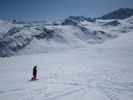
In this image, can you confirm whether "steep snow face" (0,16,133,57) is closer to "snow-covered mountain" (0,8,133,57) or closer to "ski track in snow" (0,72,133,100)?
"snow-covered mountain" (0,8,133,57)

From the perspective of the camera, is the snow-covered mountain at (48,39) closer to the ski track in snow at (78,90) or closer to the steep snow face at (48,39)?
the steep snow face at (48,39)

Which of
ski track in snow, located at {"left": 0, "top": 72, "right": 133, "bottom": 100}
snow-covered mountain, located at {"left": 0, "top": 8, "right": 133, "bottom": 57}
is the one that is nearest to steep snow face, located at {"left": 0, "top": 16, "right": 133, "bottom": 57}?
snow-covered mountain, located at {"left": 0, "top": 8, "right": 133, "bottom": 57}

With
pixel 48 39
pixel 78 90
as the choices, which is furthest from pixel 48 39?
pixel 78 90

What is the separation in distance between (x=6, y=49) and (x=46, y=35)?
1522cm

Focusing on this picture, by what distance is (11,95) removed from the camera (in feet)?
35.3

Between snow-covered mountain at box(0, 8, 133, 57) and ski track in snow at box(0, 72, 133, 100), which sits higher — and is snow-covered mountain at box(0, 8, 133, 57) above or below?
above

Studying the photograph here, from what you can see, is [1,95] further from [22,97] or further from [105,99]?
[105,99]

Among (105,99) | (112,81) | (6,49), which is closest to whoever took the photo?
(105,99)

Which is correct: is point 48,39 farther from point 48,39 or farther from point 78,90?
point 78,90

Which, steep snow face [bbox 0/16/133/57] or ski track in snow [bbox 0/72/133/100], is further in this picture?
steep snow face [bbox 0/16/133/57]

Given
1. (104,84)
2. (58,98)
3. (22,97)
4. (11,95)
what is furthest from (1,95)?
(104,84)

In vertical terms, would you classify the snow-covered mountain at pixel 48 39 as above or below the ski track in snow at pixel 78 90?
above

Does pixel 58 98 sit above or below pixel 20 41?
below

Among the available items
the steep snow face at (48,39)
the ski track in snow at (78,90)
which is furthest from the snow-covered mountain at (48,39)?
the ski track in snow at (78,90)
